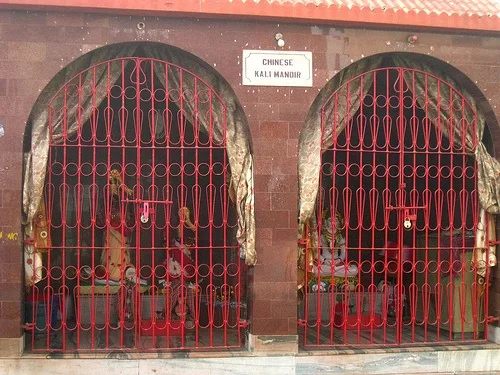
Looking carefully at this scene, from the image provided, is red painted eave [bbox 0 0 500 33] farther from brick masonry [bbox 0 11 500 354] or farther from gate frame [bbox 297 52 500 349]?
gate frame [bbox 297 52 500 349]

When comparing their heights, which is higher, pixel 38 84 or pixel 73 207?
pixel 38 84

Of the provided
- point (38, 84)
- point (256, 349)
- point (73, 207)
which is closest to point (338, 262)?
point (256, 349)

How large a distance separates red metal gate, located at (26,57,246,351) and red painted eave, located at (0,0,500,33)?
0.58m

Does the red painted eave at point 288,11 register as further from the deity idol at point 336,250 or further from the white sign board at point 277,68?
the deity idol at point 336,250

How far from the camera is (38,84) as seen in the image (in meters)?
6.89

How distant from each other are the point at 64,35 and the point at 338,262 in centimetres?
427

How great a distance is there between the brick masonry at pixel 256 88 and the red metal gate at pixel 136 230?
0.30m

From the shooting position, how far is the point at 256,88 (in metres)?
7.20

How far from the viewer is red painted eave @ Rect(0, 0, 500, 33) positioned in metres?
6.75

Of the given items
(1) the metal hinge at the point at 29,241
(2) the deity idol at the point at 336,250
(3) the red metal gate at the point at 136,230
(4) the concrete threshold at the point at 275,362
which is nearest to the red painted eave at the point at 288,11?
(3) the red metal gate at the point at 136,230

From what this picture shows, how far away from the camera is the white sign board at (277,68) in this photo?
7180mm

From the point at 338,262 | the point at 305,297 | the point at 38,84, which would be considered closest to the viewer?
the point at 38,84

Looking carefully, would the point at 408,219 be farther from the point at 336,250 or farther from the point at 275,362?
the point at 275,362

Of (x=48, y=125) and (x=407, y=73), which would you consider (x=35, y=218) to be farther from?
(x=407, y=73)
